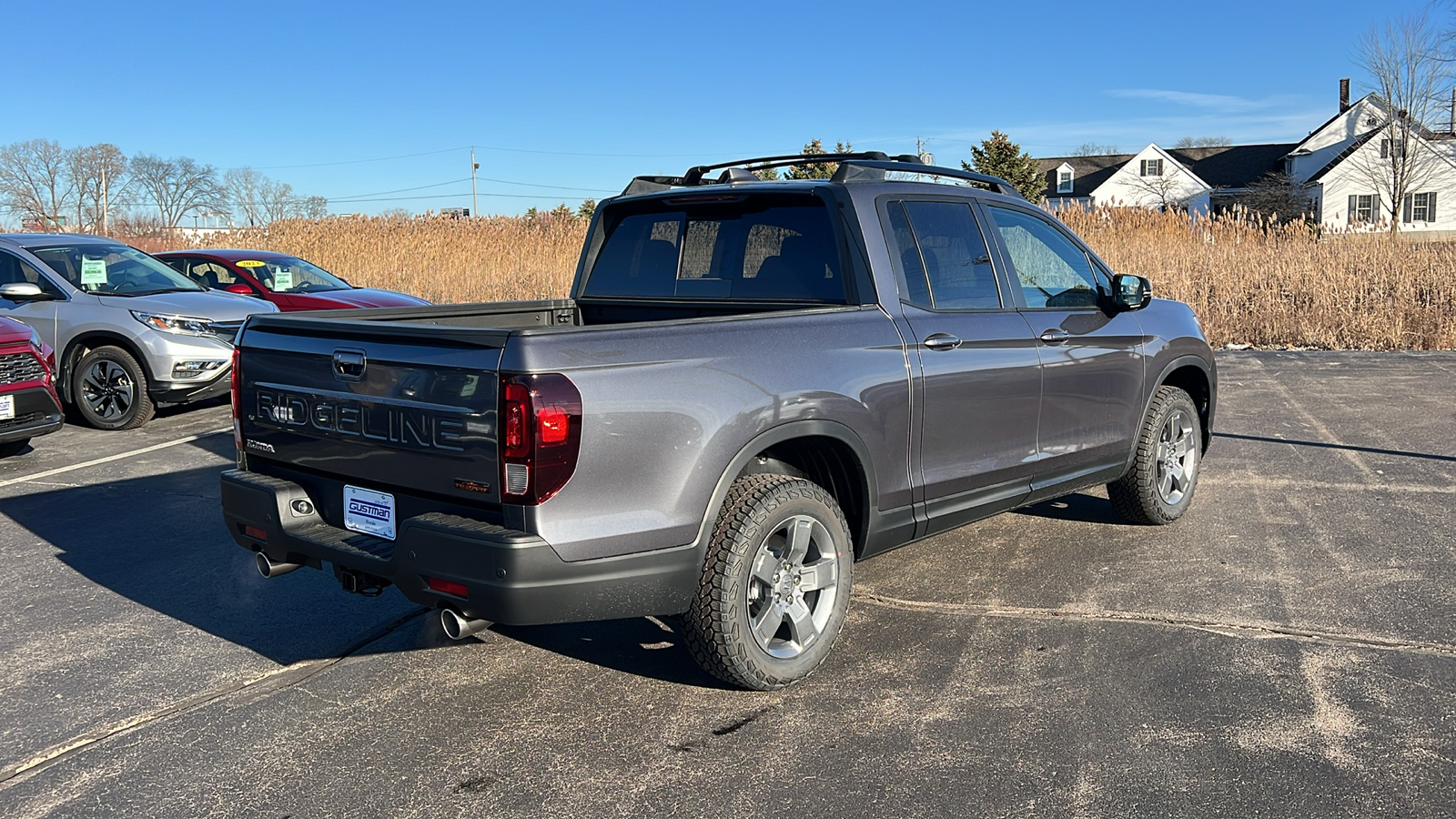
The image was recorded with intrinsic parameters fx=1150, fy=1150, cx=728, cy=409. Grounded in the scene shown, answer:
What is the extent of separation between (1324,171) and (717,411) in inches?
2487

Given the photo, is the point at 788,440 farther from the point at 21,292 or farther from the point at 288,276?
the point at 288,276

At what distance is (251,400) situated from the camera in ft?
14.2

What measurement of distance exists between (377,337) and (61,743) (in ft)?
5.57

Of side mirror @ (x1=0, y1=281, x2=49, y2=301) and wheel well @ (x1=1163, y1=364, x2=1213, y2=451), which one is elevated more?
side mirror @ (x1=0, y1=281, x2=49, y2=301)

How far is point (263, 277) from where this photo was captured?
13.6 meters

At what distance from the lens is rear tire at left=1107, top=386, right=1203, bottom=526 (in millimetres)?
6113

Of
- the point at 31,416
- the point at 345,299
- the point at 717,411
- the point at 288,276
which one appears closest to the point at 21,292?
the point at 31,416

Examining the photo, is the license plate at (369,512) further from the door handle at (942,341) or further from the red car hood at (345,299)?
the red car hood at (345,299)

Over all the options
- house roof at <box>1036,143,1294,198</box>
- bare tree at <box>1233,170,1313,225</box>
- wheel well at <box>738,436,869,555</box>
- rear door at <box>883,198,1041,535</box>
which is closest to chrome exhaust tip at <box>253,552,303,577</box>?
wheel well at <box>738,436,869,555</box>

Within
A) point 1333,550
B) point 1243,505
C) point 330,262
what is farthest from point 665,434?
point 330,262

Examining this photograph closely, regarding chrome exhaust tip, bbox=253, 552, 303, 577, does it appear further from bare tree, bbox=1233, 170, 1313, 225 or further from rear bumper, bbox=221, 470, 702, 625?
bare tree, bbox=1233, 170, 1313, 225

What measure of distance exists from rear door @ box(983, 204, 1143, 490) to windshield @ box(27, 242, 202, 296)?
8.79m

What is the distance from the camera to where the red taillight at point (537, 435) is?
3.37 m

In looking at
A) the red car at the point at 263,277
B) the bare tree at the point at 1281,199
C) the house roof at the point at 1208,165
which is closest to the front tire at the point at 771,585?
the red car at the point at 263,277
